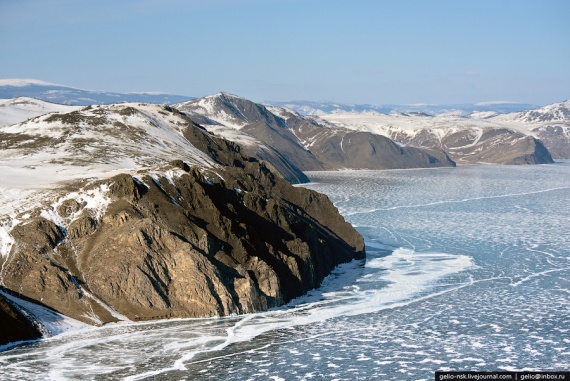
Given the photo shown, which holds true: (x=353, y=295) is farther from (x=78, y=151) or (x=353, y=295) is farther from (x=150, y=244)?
(x=78, y=151)

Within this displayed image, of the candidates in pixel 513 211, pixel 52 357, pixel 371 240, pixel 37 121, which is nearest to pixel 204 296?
pixel 52 357

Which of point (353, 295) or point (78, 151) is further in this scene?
point (78, 151)

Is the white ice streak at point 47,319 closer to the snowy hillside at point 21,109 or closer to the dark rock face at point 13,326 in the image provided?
the dark rock face at point 13,326

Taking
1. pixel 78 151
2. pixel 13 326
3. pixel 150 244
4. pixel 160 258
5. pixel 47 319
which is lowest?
pixel 47 319

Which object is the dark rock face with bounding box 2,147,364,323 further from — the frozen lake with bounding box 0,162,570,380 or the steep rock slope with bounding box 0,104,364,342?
the frozen lake with bounding box 0,162,570,380

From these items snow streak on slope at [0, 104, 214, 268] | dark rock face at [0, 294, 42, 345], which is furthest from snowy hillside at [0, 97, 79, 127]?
dark rock face at [0, 294, 42, 345]

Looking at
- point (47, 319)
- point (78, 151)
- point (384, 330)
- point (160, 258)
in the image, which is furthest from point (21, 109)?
point (384, 330)
